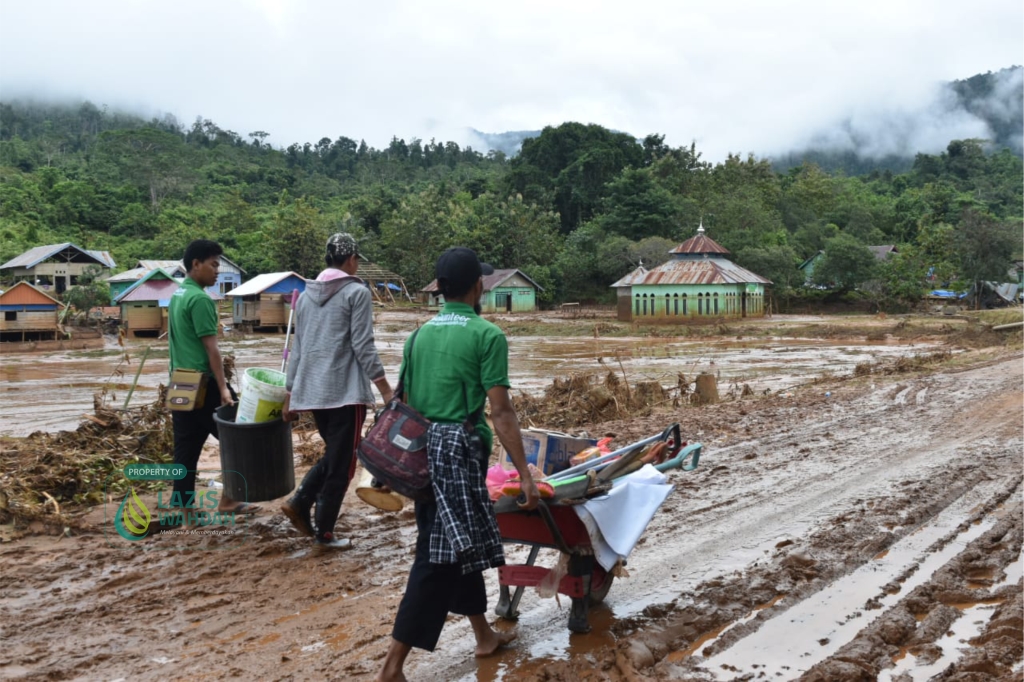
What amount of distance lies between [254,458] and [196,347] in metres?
0.87

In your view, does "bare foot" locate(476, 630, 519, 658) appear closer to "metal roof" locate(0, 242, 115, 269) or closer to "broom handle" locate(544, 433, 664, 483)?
"broom handle" locate(544, 433, 664, 483)

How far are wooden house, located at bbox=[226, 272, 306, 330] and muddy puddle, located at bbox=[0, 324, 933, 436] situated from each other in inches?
211

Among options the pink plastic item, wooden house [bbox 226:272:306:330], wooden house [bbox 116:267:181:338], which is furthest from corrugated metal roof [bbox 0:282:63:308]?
the pink plastic item

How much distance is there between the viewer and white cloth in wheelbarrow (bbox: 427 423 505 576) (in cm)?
328

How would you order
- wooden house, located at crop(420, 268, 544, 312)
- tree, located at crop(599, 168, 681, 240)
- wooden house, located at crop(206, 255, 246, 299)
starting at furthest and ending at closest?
1. tree, located at crop(599, 168, 681, 240)
2. wooden house, located at crop(206, 255, 246, 299)
3. wooden house, located at crop(420, 268, 544, 312)

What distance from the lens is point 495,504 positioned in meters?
3.69

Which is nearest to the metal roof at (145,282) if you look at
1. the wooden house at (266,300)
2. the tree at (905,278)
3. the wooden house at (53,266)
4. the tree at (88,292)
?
the wooden house at (266,300)

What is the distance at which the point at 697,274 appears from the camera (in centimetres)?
4481

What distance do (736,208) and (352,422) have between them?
56210mm

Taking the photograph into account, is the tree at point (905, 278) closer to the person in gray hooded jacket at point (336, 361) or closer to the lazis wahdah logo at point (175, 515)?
the lazis wahdah logo at point (175, 515)

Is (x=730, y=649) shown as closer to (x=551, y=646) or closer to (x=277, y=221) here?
(x=551, y=646)

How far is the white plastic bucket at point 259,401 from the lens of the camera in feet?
16.4

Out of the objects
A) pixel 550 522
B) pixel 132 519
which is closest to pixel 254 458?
pixel 132 519

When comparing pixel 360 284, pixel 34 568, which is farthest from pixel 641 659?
pixel 34 568
